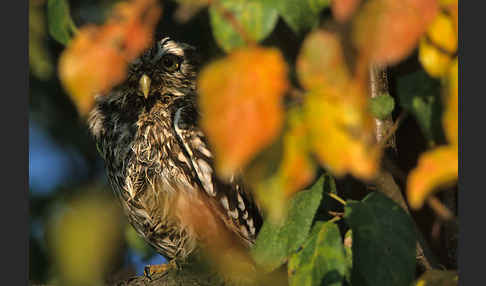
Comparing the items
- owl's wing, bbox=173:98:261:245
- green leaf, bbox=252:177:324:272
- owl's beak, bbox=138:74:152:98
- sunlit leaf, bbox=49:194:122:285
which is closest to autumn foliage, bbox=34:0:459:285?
green leaf, bbox=252:177:324:272

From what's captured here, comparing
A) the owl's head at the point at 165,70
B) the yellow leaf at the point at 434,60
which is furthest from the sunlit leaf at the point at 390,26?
the owl's head at the point at 165,70

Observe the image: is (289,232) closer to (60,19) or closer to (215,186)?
(60,19)

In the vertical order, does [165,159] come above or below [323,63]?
below

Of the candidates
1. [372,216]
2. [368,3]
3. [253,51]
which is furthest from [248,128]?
[372,216]

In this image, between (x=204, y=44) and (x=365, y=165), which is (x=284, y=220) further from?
(x=204, y=44)

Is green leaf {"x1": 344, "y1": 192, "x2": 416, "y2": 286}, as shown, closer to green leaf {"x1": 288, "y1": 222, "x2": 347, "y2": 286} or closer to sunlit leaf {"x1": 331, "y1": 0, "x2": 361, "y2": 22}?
green leaf {"x1": 288, "y1": 222, "x2": 347, "y2": 286}

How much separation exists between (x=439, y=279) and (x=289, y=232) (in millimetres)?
402

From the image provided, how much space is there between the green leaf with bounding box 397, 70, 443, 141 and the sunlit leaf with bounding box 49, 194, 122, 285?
2043 mm

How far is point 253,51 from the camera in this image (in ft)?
3.54

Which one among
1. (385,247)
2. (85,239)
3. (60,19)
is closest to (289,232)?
(385,247)

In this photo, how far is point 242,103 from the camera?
3.33ft

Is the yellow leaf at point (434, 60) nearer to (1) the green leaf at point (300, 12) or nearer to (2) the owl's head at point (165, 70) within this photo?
(1) the green leaf at point (300, 12)

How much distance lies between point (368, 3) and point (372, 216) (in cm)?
58

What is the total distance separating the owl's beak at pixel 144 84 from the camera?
2.62 metres
